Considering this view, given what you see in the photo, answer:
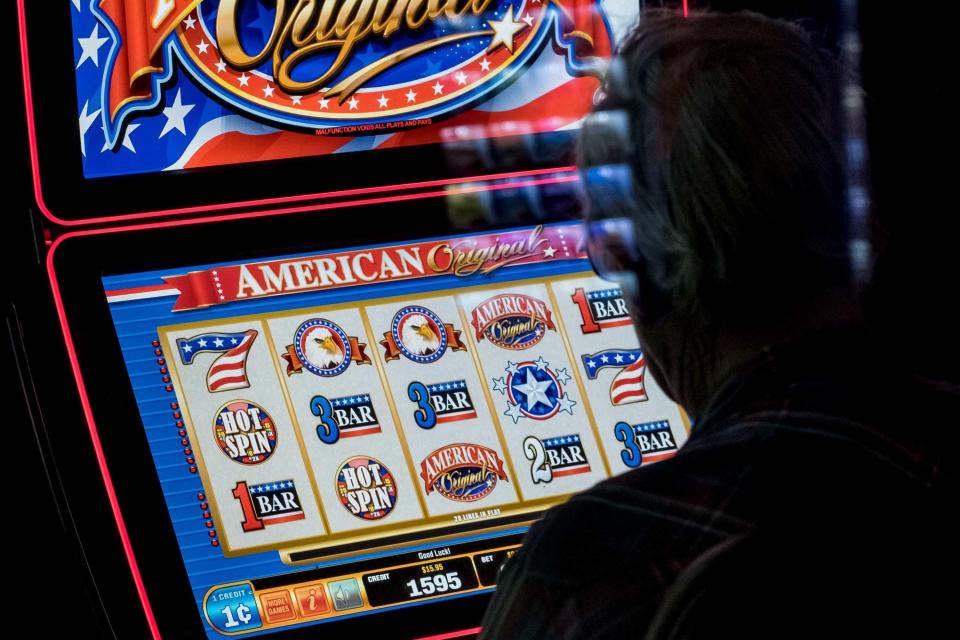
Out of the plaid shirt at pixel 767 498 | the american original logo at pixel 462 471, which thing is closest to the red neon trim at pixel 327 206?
the american original logo at pixel 462 471

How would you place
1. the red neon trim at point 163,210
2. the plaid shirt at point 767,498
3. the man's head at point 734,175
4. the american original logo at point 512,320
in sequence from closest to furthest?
the plaid shirt at point 767,498 → the man's head at point 734,175 → the red neon trim at point 163,210 → the american original logo at point 512,320

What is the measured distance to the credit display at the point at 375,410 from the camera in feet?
7.15

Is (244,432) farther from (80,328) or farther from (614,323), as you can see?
(614,323)

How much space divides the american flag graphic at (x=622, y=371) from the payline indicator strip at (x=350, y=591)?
0.36m

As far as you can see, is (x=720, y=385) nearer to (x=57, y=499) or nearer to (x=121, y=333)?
(x=121, y=333)

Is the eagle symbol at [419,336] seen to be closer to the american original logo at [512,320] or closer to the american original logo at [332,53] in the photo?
the american original logo at [512,320]

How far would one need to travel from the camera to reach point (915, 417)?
1.06 meters

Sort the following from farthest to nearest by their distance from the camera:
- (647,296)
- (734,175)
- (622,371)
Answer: (622,371)
(647,296)
(734,175)

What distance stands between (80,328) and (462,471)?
731 millimetres

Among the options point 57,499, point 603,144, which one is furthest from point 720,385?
point 57,499

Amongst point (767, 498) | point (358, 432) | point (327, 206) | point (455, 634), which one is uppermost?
point (767, 498)

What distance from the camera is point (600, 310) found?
2.38 meters

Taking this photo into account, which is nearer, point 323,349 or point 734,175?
point 734,175

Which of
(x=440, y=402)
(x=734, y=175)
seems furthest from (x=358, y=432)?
(x=734, y=175)
